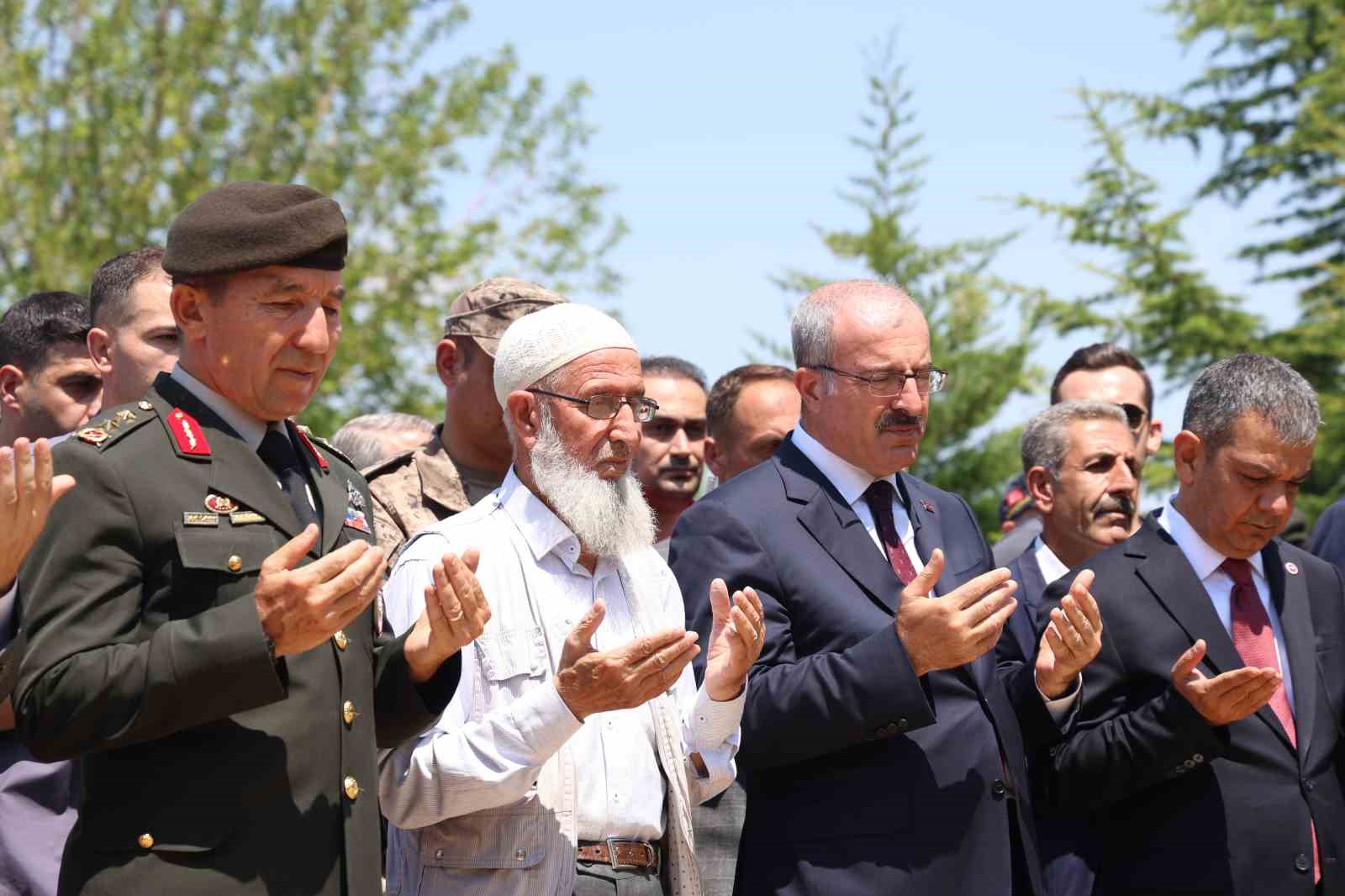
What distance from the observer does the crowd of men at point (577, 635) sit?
11.1 feet

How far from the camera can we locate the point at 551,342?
470 cm

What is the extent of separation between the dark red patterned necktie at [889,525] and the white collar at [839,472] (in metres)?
0.03

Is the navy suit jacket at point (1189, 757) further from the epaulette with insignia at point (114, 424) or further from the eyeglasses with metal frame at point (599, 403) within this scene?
the epaulette with insignia at point (114, 424)

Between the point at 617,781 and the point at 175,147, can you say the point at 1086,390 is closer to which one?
the point at 617,781

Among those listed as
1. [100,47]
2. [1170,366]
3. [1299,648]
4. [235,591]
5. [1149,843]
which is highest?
[100,47]

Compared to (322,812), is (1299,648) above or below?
below

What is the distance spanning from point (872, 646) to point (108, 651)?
6.80 feet

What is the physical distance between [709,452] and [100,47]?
51.9 ft

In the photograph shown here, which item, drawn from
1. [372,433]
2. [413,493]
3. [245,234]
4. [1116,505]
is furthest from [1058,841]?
[372,433]

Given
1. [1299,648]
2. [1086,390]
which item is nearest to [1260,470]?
[1299,648]

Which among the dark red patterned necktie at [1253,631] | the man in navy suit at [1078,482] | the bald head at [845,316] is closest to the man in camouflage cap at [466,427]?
the bald head at [845,316]

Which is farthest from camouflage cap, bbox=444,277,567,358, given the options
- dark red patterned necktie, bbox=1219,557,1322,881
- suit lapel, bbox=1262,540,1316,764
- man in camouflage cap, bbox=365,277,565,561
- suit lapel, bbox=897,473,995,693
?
suit lapel, bbox=1262,540,1316,764

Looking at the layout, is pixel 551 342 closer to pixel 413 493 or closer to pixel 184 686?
pixel 413 493

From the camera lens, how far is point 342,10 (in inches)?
894
